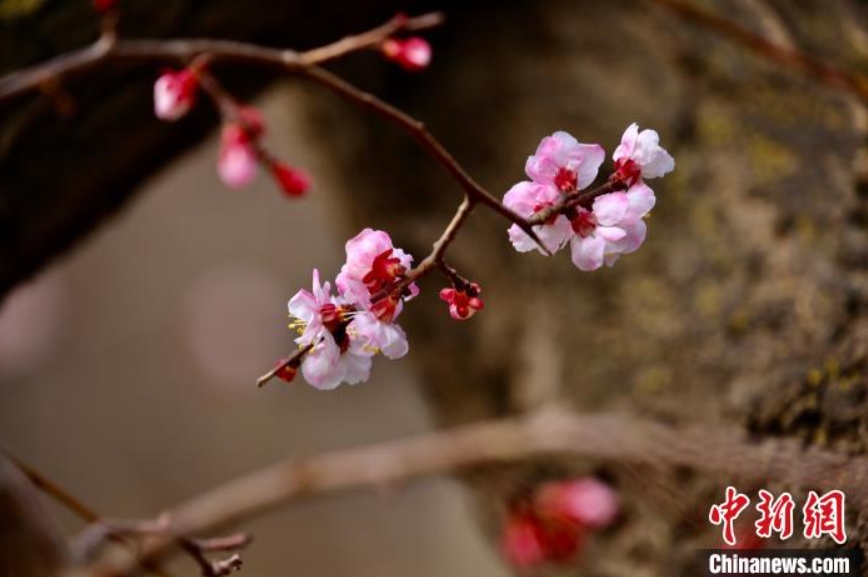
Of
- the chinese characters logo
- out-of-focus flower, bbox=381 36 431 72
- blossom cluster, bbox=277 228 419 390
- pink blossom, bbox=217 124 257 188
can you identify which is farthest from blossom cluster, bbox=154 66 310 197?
the chinese characters logo

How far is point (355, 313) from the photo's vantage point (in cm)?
56

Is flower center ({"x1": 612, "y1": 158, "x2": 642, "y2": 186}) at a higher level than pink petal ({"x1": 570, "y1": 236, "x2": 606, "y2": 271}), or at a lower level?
higher

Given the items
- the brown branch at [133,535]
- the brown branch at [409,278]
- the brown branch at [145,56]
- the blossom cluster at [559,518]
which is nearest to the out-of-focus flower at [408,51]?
the brown branch at [145,56]

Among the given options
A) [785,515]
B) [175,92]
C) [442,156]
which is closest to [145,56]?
[175,92]

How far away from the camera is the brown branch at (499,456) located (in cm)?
85

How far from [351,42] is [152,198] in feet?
9.49

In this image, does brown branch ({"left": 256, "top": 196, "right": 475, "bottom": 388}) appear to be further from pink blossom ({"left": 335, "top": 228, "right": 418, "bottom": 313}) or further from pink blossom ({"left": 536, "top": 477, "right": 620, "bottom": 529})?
pink blossom ({"left": 536, "top": 477, "right": 620, "bottom": 529})

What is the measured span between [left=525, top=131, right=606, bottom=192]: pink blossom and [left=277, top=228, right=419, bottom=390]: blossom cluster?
99mm

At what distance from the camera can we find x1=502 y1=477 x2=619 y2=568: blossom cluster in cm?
109

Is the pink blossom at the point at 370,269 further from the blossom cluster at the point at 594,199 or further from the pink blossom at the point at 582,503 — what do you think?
the pink blossom at the point at 582,503

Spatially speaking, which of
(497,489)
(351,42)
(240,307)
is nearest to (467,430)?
(497,489)

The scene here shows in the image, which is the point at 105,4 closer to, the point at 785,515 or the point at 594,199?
the point at 594,199

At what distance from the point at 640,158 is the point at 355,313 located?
0.65 ft

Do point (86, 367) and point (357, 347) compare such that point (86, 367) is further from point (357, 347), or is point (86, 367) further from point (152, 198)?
point (357, 347)
